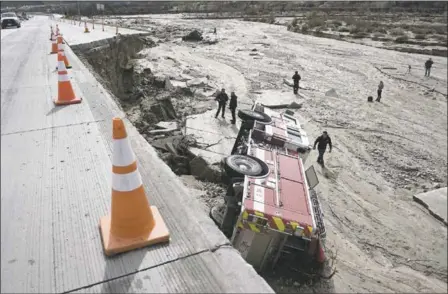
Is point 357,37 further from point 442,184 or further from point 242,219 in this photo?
point 242,219

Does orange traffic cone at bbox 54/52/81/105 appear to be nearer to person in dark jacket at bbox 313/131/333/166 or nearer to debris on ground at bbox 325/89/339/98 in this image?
person in dark jacket at bbox 313/131/333/166

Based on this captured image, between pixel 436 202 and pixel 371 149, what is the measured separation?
371 cm

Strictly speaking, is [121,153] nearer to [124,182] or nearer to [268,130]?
[124,182]

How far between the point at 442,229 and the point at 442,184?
2.50m

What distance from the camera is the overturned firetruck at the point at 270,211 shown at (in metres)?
5.27

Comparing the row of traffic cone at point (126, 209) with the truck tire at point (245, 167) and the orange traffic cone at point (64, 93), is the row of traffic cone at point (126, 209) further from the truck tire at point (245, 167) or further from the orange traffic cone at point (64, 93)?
the orange traffic cone at point (64, 93)

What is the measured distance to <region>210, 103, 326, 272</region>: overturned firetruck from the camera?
527cm

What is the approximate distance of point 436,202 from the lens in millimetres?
9211

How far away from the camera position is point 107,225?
3406 millimetres

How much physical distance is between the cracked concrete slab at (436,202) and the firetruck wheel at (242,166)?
17.5 ft

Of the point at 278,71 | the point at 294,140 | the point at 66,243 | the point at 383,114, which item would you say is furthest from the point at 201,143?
the point at 278,71

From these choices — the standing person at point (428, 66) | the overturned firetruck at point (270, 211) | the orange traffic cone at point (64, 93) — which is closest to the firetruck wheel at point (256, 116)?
the overturned firetruck at point (270, 211)

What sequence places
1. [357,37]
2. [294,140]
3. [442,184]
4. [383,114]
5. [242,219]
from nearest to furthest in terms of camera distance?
[242,219], [294,140], [442,184], [383,114], [357,37]

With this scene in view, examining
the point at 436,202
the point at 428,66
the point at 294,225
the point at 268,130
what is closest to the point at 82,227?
the point at 294,225
